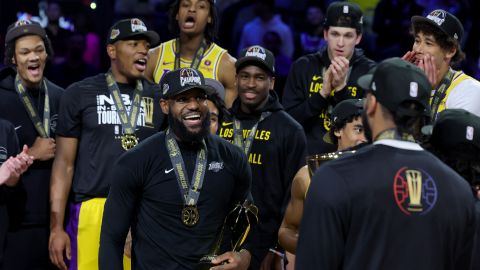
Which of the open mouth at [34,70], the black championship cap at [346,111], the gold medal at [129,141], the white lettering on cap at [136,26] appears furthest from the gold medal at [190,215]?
the open mouth at [34,70]

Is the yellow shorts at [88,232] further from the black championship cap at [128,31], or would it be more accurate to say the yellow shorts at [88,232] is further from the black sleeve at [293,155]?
the black sleeve at [293,155]

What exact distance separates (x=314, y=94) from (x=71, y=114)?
1569 mm

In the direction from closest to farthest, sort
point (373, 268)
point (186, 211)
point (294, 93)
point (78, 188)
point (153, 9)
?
point (373, 268) < point (186, 211) < point (78, 188) < point (294, 93) < point (153, 9)

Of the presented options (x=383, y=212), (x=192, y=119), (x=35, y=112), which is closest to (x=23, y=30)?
(x=35, y=112)

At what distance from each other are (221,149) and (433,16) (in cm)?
146

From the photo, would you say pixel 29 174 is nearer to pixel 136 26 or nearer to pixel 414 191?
pixel 136 26

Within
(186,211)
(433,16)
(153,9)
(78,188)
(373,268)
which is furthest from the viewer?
(153,9)

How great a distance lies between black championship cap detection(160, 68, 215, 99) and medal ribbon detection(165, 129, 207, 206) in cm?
24

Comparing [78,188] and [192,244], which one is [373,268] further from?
[78,188]

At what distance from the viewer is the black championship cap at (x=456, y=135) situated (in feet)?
12.3

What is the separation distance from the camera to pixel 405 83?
3312 millimetres

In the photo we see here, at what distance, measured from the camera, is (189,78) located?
4.71 m

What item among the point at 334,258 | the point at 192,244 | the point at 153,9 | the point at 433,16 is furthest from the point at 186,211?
the point at 153,9

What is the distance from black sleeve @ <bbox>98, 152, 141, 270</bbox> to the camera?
4.53 meters
